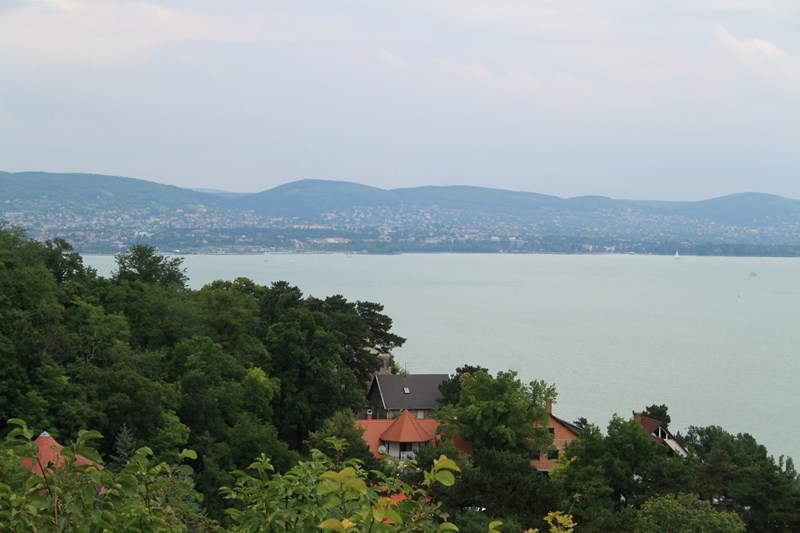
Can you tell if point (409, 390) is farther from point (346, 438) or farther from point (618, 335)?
point (618, 335)

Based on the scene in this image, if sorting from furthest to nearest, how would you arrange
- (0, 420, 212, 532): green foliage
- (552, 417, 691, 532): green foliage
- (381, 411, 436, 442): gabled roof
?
(381, 411, 436, 442): gabled roof → (552, 417, 691, 532): green foliage → (0, 420, 212, 532): green foliage

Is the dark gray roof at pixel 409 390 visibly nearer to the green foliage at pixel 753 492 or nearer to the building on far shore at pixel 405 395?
the building on far shore at pixel 405 395

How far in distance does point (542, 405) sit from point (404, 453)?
360cm

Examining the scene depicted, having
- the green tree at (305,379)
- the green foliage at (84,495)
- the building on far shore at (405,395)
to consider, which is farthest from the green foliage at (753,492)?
the green foliage at (84,495)

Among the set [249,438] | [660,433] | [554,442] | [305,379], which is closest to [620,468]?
[554,442]

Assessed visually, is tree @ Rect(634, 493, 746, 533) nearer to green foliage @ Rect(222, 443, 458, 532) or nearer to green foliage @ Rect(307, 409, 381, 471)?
green foliage @ Rect(307, 409, 381, 471)

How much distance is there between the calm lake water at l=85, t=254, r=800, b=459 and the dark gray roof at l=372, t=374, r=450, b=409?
758cm

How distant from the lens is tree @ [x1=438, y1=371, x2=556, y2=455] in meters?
19.0

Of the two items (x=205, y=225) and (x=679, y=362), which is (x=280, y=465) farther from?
(x=205, y=225)

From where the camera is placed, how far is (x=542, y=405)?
65.7 ft

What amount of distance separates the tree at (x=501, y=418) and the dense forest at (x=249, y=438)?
42mm

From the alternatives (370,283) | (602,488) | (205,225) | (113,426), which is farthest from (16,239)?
(205,225)

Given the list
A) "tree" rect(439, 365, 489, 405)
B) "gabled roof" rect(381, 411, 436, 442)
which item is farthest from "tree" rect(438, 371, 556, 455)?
"tree" rect(439, 365, 489, 405)

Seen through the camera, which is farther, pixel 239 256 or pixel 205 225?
pixel 205 225
